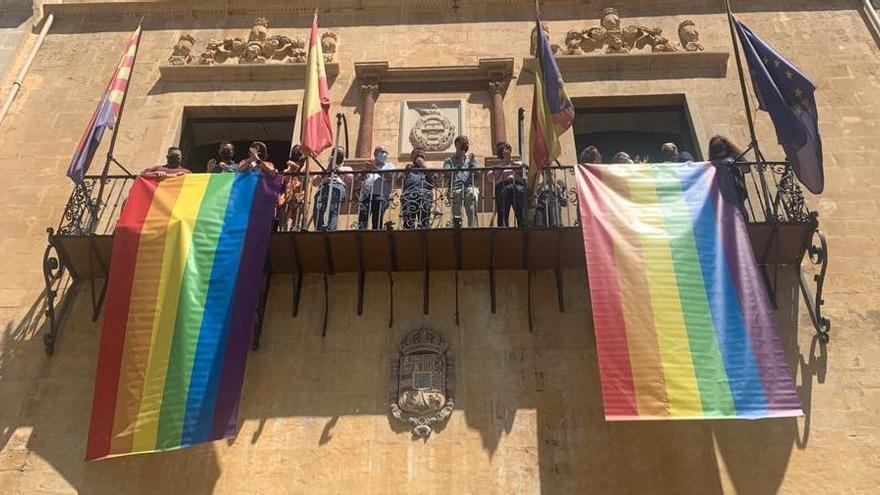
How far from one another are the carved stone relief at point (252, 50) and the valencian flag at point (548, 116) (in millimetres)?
4076

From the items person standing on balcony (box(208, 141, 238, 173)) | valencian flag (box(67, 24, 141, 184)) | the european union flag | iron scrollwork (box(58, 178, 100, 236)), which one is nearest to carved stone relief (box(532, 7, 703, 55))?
the european union flag

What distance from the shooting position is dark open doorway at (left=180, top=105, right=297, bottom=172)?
11.9 metres

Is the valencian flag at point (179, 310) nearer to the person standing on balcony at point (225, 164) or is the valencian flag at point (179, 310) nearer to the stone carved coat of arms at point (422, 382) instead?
the person standing on balcony at point (225, 164)

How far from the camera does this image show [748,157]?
10.7m

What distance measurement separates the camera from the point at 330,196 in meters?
9.31

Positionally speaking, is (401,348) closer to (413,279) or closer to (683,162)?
(413,279)

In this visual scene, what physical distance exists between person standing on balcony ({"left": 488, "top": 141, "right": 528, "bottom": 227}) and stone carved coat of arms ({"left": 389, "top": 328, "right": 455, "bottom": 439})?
159 centimetres

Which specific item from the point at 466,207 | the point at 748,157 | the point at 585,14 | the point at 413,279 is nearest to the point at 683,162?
the point at 748,157

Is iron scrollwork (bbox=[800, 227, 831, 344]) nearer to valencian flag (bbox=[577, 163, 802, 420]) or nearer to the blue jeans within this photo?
valencian flag (bbox=[577, 163, 802, 420])

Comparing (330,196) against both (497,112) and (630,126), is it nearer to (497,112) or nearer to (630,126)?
(497,112)

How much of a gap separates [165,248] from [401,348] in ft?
9.15

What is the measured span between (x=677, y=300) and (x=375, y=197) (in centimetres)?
364

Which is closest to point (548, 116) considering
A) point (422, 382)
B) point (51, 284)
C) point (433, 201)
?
point (433, 201)

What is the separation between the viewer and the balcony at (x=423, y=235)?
29.1 feet
